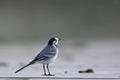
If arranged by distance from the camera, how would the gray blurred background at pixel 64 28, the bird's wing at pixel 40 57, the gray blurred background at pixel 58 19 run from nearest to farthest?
the bird's wing at pixel 40 57 < the gray blurred background at pixel 64 28 < the gray blurred background at pixel 58 19

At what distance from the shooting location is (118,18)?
38.1m

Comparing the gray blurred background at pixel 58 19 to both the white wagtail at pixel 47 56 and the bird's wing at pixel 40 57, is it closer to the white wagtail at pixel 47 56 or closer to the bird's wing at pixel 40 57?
the white wagtail at pixel 47 56

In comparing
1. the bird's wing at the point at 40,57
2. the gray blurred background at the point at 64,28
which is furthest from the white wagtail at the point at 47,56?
the gray blurred background at the point at 64,28

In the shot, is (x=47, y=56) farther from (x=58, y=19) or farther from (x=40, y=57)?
(x=58, y=19)

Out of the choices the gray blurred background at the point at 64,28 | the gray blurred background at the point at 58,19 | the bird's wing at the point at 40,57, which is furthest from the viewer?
the gray blurred background at the point at 58,19

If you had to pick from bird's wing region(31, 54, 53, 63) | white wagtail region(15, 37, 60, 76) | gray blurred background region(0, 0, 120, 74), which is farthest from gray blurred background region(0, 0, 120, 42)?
bird's wing region(31, 54, 53, 63)

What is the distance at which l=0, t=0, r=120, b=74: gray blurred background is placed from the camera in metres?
26.5

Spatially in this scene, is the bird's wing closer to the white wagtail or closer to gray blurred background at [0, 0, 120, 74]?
the white wagtail

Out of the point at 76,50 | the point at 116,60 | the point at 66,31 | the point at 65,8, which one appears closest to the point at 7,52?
the point at 76,50

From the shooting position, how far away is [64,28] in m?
37.1

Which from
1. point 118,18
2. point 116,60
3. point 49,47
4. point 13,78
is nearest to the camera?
point 13,78

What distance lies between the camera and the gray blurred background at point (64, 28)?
1041 inches

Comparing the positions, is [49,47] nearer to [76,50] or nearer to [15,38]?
[76,50]

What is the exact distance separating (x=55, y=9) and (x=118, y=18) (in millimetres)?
4409
